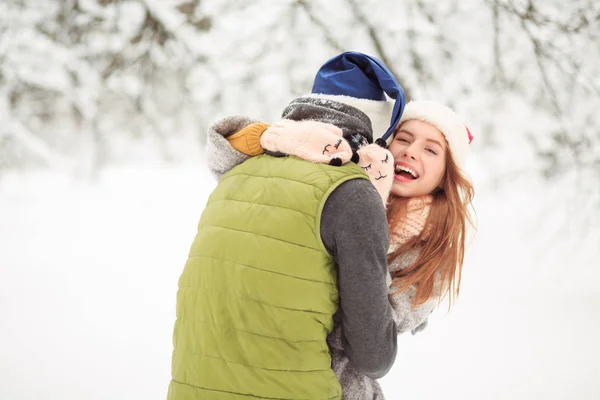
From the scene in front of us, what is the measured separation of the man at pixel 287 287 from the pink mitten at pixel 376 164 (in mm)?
112

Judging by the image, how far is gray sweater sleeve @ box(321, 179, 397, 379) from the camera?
113 cm

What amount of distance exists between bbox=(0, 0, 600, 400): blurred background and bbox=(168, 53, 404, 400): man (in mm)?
1922

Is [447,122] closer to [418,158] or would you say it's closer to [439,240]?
[418,158]

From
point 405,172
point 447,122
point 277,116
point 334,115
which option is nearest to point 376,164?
point 334,115

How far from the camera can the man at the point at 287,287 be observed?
1144 mm

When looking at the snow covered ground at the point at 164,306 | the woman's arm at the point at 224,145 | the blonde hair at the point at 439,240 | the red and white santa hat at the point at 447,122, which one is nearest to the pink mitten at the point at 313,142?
the woman's arm at the point at 224,145

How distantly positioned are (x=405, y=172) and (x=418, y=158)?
0.07 metres

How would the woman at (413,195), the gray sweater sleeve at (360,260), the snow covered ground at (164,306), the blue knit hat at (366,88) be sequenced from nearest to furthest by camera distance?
the gray sweater sleeve at (360,260) → the woman at (413,195) → the blue knit hat at (366,88) → the snow covered ground at (164,306)

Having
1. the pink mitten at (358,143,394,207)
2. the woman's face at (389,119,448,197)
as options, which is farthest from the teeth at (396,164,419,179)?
the pink mitten at (358,143,394,207)

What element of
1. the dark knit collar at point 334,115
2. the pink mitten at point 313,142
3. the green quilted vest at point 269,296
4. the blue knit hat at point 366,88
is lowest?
the green quilted vest at point 269,296

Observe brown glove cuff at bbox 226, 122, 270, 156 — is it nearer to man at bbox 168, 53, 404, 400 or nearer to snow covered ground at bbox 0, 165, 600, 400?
man at bbox 168, 53, 404, 400

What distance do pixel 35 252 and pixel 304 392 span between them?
14.6 ft

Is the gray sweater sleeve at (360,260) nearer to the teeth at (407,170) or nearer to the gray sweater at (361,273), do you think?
the gray sweater at (361,273)

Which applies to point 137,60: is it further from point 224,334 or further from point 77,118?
point 224,334
